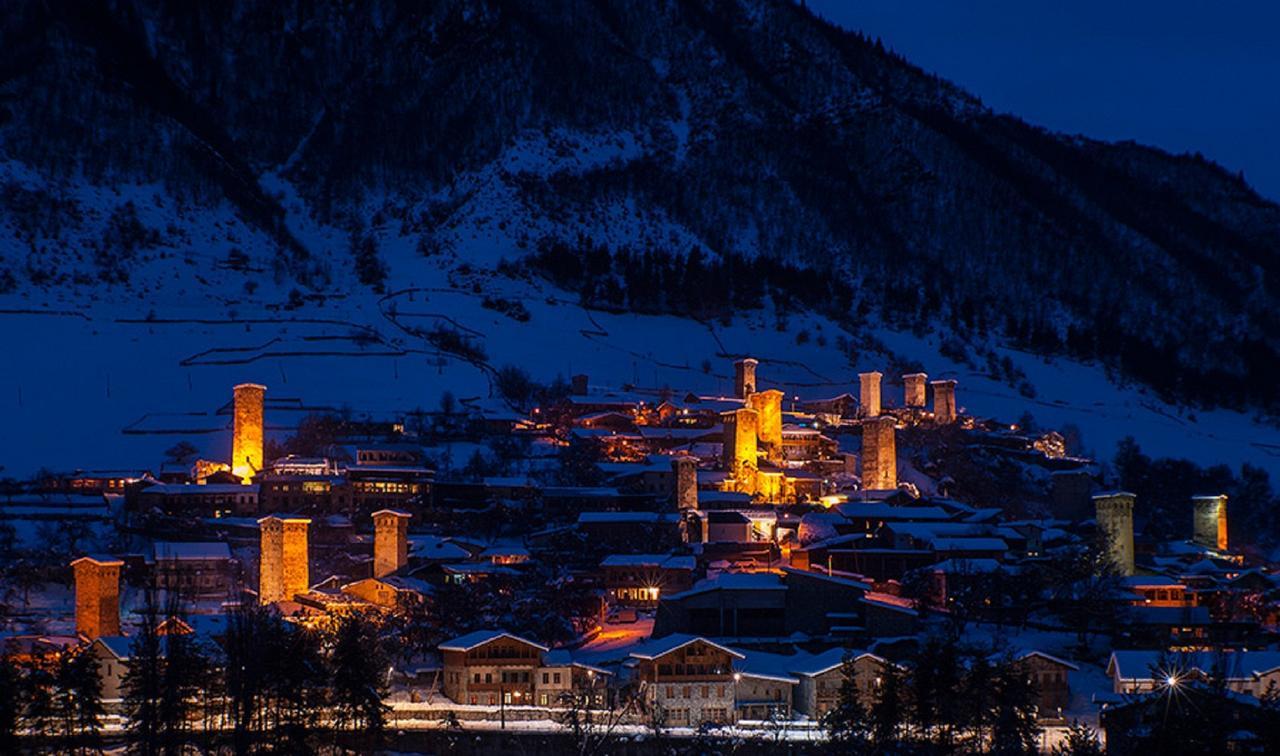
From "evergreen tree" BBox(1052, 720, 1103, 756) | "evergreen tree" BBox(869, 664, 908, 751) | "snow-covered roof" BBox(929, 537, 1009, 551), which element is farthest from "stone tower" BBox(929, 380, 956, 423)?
"evergreen tree" BBox(1052, 720, 1103, 756)

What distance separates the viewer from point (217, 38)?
152125 mm

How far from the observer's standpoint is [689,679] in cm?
4841

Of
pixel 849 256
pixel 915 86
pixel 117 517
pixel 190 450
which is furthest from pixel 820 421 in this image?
pixel 915 86

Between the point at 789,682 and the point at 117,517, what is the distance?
2493 cm

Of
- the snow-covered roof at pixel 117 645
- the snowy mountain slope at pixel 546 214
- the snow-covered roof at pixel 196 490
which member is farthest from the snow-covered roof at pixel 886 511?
the snowy mountain slope at pixel 546 214

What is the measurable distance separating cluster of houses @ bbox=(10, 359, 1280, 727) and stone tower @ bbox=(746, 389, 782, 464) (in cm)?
9

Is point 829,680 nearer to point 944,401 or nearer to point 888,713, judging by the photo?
point 888,713

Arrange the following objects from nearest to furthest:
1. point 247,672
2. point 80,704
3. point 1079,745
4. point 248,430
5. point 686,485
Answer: point 1079,745, point 247,672, point 80,704, point 686,485, point 248,430

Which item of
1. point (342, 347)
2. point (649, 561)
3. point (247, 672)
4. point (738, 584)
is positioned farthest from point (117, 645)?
point (342, 347)

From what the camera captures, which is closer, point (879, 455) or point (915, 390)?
point (879, 455)

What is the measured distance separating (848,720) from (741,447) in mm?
29832

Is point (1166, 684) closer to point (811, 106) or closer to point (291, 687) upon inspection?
point (291, 687)

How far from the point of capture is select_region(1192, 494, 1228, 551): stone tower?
72.0 m

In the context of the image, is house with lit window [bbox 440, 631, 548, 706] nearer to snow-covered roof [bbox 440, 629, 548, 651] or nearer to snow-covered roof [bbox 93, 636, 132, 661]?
snow-covered roof [bbox 440, 629, 548, 651]
